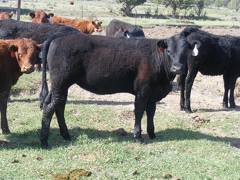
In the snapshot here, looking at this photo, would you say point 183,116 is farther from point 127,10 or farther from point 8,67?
point 127,10

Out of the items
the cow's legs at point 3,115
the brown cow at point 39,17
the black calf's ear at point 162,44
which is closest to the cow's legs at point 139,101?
the black calf's ear at point 162,44

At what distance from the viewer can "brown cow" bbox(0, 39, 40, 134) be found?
8766 mm

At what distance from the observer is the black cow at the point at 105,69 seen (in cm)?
894

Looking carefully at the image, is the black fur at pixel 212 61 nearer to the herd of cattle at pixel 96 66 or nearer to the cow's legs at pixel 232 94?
the cow's legs at pixel 232 94

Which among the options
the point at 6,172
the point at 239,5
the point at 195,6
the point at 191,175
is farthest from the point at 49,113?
the point at 239,5

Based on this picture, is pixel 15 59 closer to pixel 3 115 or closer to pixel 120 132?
pixel 3 115

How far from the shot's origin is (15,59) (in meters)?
9.02

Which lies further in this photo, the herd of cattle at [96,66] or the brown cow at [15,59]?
the herd of cattle at [96,66]

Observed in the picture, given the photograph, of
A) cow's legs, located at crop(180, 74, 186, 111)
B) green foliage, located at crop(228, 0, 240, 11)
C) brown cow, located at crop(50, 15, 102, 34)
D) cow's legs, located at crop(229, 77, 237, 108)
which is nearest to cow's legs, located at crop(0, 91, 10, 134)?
cow's legs, located at crop(180, 74, 186, 111)

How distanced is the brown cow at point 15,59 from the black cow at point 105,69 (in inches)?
12.4

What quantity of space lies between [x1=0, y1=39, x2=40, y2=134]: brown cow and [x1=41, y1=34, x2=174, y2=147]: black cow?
1.03 ft

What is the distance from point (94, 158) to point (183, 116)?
3.88 meters

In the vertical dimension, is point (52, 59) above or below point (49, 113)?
above

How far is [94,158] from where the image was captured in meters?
8.23
